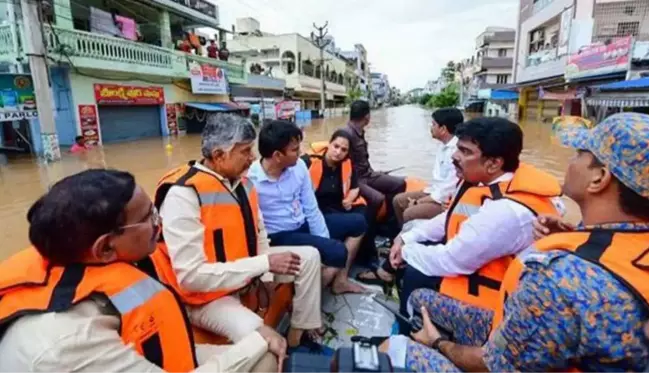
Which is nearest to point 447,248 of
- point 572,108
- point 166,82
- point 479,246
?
point 479,246

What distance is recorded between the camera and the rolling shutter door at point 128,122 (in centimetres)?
1353

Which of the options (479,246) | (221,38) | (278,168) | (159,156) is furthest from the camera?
(221,38)

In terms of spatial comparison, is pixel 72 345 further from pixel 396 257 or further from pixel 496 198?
pixel 396 257

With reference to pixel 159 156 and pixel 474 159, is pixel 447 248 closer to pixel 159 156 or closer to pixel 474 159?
pixel 474 159

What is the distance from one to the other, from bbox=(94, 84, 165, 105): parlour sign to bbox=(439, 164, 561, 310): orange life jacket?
14005 mm

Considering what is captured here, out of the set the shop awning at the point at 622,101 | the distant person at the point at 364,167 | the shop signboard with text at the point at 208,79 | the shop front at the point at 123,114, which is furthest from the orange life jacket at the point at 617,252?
the shop signboard with text at the point at 208,79

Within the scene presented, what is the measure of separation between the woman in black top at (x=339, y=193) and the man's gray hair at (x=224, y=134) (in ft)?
3.86

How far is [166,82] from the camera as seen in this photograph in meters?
15.9

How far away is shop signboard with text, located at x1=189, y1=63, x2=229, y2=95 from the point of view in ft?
54.3

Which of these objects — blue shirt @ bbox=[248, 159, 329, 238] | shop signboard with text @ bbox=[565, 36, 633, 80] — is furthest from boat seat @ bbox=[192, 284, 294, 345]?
shop signboard with text @ bbox=[565, 36, 633, 80]

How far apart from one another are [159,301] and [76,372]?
0.25 m

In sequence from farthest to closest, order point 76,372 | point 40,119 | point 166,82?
point 166,82 → point 40,119 → point 76,372

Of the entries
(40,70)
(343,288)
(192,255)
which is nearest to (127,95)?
(40,70)

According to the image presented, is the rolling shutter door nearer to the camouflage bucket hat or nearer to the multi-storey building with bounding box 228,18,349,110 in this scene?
the multi-storey building with bounding box 228,18,349,110
